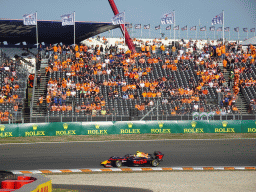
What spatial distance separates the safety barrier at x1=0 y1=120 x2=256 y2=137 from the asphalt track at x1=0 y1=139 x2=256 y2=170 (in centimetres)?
278

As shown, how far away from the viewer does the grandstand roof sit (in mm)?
37844

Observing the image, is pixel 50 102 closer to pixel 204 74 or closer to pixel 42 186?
pixel 204 74

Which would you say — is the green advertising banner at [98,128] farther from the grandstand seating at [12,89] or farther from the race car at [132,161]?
the race car at [132,161]

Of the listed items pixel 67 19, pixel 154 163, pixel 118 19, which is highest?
pixel 118 19

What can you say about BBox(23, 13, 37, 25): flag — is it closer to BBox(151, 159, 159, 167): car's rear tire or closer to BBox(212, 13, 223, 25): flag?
BBox(212, 13, 223, 25): flag

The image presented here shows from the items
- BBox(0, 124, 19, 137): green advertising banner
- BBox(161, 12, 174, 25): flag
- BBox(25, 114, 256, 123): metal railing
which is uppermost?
BBox(161, 12, 174, 25): flag

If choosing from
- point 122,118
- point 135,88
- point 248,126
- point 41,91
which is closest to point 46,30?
point 41,91

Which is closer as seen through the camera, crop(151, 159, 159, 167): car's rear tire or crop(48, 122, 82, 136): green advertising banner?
crop(151, 159, 159, 167): car's rear tire

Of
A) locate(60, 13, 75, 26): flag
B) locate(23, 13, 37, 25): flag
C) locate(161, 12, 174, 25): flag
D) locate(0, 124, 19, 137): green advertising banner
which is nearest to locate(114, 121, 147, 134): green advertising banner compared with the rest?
locate(0, 124, 19, 137): green advertising banner

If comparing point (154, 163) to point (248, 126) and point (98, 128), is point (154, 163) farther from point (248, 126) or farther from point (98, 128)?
point (248, 126)

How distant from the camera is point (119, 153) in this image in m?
19.4

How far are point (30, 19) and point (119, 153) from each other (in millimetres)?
20867

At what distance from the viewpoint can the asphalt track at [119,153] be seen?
16438 millimetres

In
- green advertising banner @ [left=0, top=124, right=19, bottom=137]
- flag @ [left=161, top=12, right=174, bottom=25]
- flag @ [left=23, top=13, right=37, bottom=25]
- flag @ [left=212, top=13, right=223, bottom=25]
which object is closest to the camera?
green advertising banner @ [left=0, top=124, right=19, bottom=137]
